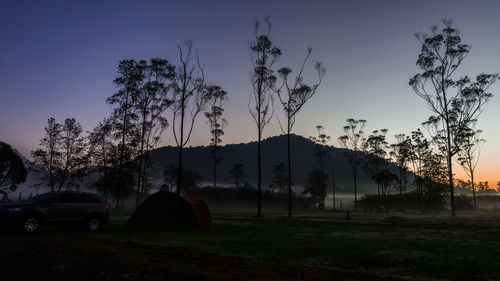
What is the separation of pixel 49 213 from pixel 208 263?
39.2 ft

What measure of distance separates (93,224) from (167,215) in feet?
13.9

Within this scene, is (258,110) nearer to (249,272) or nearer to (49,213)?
(49,213)

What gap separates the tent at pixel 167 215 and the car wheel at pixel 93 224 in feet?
6.95

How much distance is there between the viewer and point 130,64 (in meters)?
52.5

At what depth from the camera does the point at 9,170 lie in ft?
184

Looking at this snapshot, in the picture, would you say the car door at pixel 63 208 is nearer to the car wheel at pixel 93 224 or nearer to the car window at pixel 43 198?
the car window at pixel 43 198

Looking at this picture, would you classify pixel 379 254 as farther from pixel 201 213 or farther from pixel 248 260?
pixel 201 213

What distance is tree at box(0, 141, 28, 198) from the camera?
55.5m

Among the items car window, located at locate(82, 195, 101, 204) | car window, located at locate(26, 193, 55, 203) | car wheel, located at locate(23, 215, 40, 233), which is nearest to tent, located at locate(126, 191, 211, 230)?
car window, located at locate(82, 195, 101, 204)

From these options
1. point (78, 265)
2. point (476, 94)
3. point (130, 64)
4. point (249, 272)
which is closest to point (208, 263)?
point (249, 272)

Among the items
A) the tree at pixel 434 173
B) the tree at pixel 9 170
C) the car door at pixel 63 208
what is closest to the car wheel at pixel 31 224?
the car door at pixel 63 208

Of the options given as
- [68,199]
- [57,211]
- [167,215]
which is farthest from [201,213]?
[57,211]

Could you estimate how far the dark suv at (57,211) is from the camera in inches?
639

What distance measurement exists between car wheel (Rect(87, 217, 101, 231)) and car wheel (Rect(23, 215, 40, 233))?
2.59 m
